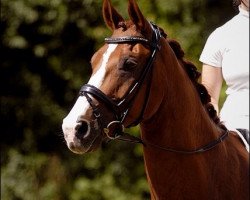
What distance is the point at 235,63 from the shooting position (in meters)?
3.17

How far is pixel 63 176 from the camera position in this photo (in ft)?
22.5

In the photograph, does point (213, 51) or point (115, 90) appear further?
point (213, 51)

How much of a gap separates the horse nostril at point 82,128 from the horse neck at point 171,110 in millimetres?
264

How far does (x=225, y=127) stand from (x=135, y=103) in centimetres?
47

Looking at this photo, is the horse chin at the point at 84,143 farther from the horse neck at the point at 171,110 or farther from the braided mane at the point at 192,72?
the braided mane at the point at 192,72

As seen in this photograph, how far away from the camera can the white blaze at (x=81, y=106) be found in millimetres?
2812

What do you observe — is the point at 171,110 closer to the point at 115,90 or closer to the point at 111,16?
the point at 115,90

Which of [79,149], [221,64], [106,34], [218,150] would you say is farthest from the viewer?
[106,34]

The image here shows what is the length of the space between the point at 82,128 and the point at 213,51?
0.79 metres

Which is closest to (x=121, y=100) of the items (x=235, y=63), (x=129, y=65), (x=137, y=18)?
(x=129, y=65)

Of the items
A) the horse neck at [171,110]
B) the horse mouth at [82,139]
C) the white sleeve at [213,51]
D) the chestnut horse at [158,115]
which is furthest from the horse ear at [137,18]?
the horse mouth at [82,139]

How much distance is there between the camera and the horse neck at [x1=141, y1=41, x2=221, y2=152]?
9.75ft

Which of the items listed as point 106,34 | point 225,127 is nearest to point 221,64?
point 225,127

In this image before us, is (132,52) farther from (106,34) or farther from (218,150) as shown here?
(106,34)
